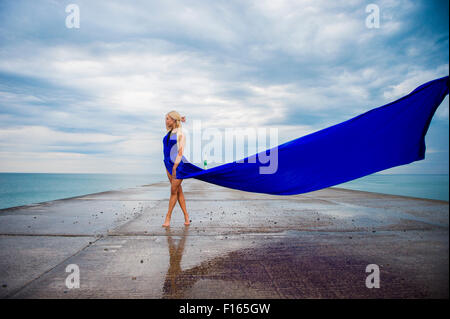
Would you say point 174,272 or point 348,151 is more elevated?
point 348,151

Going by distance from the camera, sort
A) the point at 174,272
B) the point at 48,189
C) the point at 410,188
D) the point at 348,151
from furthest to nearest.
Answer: the point at 48,189, the point at 410,188, the point at 348,151, the point at 174,272

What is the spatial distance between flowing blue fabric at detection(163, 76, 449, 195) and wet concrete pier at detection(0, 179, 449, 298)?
862 mm

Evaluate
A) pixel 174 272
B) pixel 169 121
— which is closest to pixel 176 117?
pixel 169 121

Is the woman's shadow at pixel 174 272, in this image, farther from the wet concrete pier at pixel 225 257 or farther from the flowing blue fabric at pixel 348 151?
the flowing blue fabric at pixel 348 151

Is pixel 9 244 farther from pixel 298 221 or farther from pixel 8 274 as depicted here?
pixel 298 221

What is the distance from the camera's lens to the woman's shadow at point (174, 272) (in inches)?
85.0

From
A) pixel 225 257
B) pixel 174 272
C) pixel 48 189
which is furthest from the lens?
pixel 48 189

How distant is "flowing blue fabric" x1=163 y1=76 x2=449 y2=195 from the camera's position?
3.06m

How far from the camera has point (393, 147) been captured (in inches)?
132

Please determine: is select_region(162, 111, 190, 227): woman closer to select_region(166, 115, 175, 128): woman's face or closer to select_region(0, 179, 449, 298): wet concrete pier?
select_region(166, 115, 175, 128): woman's face

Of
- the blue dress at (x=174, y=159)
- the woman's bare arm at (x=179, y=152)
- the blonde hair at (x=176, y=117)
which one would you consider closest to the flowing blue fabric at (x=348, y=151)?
the blue dress at (x=174, y=159)

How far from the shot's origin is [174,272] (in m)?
2.58

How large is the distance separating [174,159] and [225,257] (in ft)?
6.86

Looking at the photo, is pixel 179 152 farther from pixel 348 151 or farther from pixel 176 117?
pixel 348 151
